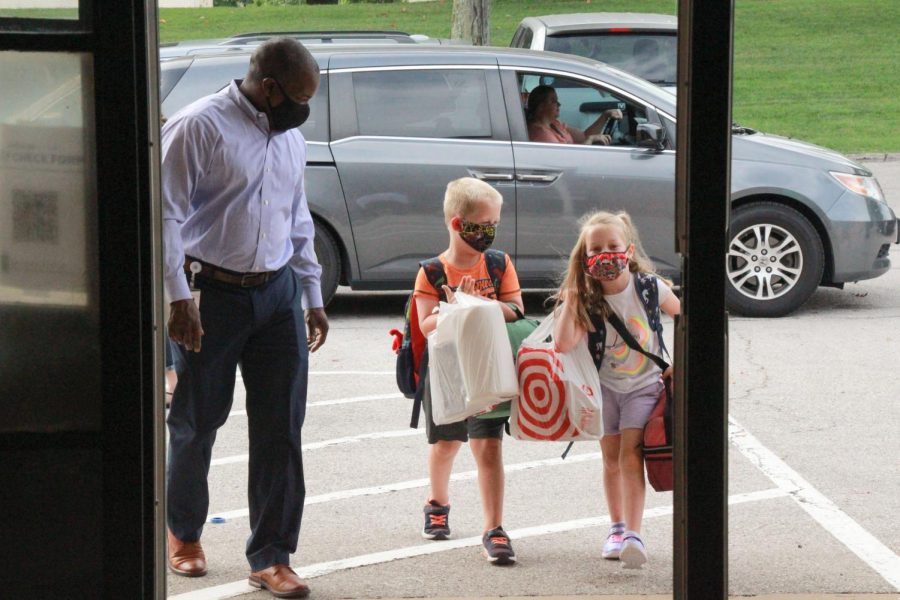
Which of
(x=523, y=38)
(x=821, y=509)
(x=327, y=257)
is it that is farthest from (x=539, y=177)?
(x=523, y=38)

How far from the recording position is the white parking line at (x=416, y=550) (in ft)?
15.4

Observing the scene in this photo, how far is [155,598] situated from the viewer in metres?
3.22

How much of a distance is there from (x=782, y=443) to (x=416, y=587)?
2.59m

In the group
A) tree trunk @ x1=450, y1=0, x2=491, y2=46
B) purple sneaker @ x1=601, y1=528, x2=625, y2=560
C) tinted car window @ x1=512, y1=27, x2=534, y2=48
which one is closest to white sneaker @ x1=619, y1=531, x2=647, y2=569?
purple sneaker @ x1=601, y1=528, x2=625, y2=560

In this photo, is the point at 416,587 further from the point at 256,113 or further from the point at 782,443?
the point at 782,443

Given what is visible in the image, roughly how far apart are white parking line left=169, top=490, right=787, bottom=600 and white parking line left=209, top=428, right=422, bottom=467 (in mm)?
1510

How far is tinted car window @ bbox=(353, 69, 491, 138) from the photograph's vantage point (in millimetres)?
9219

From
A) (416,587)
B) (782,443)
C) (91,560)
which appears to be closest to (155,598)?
(91,560)

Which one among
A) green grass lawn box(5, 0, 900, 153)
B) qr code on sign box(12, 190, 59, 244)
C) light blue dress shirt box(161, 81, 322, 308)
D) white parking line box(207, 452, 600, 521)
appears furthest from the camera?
green grass lawn box(5, 0, 900, 153)

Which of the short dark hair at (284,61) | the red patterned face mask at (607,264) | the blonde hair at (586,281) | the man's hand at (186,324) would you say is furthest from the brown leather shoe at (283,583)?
the short dark hair at (284,61)

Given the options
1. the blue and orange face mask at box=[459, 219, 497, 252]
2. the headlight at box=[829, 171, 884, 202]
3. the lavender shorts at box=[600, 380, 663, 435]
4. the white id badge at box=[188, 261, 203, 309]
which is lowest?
the lavender shorts at box=[600, 380, 663, 435]

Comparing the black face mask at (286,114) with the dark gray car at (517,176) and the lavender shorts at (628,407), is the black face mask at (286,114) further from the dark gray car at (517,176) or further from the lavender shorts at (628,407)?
the dark gray car at (517,176)

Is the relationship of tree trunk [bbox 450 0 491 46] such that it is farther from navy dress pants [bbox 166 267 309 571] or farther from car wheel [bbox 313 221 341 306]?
navy dress pants [bbox 166 267 309 571]

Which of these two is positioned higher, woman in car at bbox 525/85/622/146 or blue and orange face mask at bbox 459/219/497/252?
woman in car at bbox 525/85/622/146
